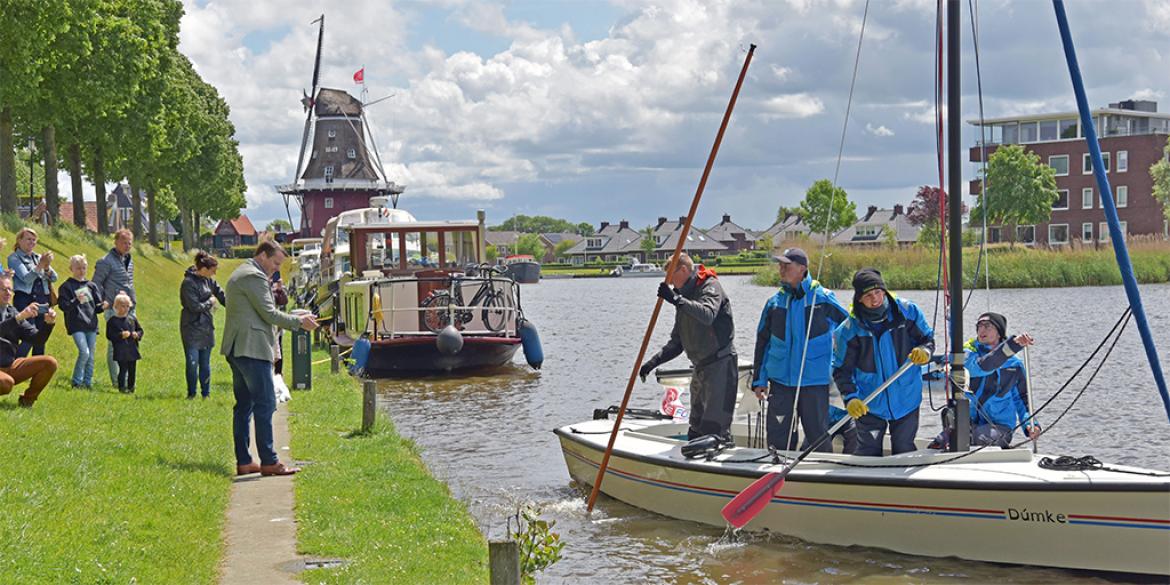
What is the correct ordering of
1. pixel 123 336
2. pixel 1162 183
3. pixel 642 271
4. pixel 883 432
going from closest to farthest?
pixel 883 432 < pixel 123 336 < pixel 1162 183 < pixel 642 271

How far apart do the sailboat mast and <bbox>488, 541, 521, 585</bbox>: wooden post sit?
527 cm

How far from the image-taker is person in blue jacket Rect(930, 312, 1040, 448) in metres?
11.3

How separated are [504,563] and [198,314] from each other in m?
10.6

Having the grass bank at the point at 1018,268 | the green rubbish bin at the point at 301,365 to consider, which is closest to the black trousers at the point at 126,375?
the green rubbish bin at the point at 301,365

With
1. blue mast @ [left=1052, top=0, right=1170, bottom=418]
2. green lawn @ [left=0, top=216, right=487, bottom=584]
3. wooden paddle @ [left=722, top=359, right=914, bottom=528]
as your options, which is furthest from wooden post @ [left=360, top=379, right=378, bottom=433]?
blue mast @ [left=1052, top=0, right=1170, bottom=418]

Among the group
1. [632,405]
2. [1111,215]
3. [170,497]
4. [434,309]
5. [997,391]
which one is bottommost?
[632,405]

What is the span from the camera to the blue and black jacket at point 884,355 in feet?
33.6

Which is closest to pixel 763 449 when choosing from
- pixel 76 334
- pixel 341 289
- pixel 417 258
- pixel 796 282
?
pixel 796 282

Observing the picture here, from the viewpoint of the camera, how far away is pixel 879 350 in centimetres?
1033

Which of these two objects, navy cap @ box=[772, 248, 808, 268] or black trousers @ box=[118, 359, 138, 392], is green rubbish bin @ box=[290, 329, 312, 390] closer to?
black trousers @ box=[118, 359, 138, 392]

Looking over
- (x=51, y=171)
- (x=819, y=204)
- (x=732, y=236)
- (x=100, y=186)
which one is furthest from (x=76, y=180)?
(x=732, y=236)

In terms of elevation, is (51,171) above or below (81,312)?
above

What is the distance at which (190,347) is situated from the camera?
16.2m

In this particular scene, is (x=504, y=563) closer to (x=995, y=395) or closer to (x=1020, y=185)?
(x=995, y=395)
